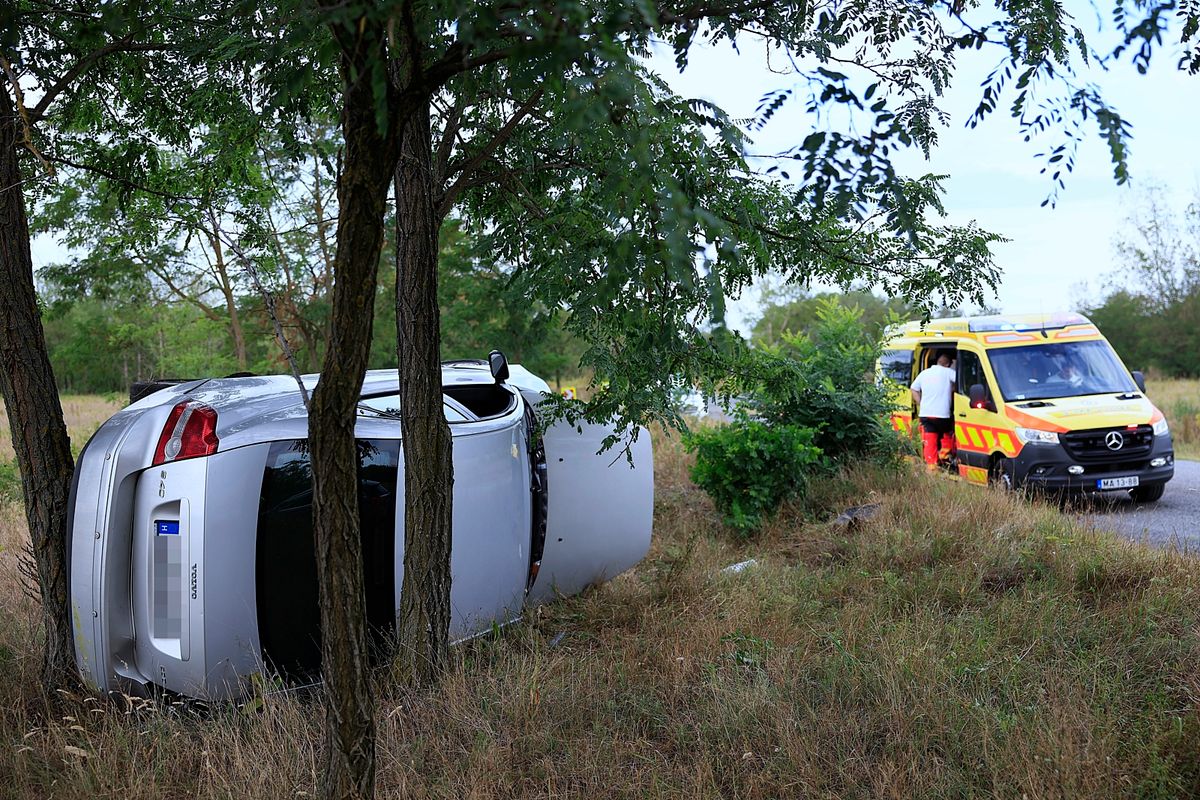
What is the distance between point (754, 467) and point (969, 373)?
4101 millimetres

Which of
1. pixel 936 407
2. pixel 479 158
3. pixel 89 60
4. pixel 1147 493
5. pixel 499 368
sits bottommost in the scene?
pixel 1147 493

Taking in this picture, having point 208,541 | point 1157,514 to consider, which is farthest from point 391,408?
point 1157,514

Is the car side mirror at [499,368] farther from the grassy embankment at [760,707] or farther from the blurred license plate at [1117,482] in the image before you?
the blurred license plate at [1117,482]

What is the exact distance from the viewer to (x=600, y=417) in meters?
4.98

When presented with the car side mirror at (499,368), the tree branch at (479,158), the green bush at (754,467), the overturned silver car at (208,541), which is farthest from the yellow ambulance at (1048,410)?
the overturned silver car at (208,541)

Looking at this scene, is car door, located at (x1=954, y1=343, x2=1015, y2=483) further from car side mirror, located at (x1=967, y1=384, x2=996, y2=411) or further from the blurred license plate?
the blurred license plate

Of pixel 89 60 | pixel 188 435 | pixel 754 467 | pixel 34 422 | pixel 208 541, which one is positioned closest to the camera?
pixel 208 541

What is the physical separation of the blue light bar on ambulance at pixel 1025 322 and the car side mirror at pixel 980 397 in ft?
2.72

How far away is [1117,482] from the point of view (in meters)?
10.2

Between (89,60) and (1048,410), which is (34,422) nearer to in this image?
(89,60)

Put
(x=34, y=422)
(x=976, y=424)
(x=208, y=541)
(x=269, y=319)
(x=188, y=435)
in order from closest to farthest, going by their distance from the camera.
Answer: (x=208, y=541) → (x=188, y=435) → (x=34, y=422) → (x=976, y=424) → (x=269, y=319)

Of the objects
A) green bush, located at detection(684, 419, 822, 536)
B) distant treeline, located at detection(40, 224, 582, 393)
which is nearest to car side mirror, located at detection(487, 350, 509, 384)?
green bush, located at detection(684, 419, 822, 536)

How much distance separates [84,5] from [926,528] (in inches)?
244

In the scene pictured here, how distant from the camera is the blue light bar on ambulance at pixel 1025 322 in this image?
11.5 metres
